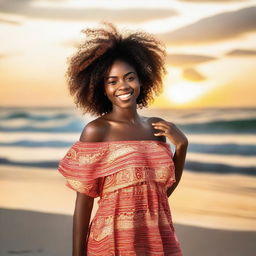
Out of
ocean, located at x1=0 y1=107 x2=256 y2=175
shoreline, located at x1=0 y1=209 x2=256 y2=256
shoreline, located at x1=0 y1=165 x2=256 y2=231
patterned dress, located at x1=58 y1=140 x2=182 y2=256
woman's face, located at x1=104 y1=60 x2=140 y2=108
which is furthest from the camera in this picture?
ocean, located at x1=0 y1=107 x2=256 y2=175

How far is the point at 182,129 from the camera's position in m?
5.93

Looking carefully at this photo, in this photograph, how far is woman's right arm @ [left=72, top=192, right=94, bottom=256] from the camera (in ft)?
7.04

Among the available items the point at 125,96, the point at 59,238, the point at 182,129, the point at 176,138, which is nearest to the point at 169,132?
the point at 176,138

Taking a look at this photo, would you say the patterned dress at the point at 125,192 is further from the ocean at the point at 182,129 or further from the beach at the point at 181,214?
the ocean at the point at 182,129

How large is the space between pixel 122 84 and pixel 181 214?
253cm

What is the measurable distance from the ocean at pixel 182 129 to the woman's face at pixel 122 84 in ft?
10.6

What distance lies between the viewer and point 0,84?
578 centimetres

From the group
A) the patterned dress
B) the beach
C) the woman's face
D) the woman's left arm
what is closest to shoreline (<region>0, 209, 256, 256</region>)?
the beach

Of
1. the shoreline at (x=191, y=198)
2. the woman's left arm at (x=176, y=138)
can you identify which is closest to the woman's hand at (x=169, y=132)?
the woman's left arm at (x=176, y=138)

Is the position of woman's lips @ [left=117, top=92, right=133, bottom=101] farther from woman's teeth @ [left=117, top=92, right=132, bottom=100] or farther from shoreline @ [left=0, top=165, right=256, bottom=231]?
shoreline @ [left=0, top=165, right=256, bottom=231]

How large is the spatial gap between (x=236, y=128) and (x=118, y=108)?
428 cm

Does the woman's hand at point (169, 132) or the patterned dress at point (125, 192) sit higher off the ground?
the woman's hand at point (169, 132)

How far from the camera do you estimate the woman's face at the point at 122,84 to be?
2.19 meters

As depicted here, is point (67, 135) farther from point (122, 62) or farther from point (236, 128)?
point (122, 62)
